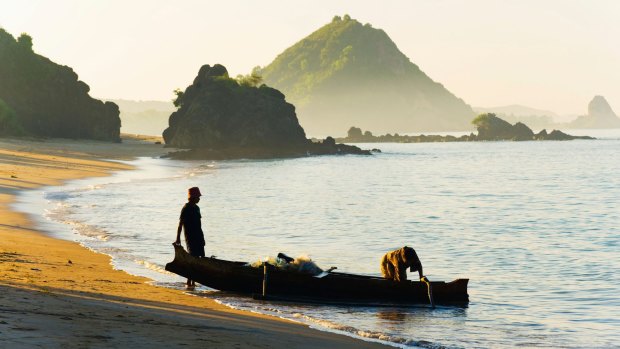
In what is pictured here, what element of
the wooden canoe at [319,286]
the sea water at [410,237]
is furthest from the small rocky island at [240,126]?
the wooden canoe at [319,286]

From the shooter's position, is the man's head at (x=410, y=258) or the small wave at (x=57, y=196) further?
the small wave at (x=57, y=196)

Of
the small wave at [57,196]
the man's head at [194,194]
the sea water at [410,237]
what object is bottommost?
the sea water at [410,237]

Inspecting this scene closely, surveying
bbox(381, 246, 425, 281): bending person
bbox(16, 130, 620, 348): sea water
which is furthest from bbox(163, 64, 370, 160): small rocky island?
bbox(381, 246, 425, 281): bending person

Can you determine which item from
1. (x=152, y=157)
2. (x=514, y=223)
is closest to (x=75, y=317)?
(x=514, y=223)

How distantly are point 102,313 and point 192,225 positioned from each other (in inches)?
247

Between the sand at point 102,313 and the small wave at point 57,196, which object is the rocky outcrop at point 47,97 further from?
the sand at point 102,313

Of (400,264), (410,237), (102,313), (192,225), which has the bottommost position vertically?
(410,237)

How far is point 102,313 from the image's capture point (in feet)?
45.8

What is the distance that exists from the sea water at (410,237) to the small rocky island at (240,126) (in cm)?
5369

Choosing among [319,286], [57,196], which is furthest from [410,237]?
[57,196]

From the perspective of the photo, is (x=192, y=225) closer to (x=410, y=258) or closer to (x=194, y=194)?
(x=194, y=194)

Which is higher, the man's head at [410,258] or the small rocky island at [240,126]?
the small rocky island at [240,126]

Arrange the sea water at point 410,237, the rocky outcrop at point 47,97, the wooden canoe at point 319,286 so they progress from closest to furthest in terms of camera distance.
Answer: the sea water at point 410,237 < the wooden canoe at point 319,286 < the rocky outcrop at point 47,97

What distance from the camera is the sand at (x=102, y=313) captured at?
11.8 m
